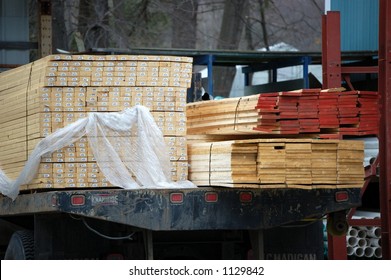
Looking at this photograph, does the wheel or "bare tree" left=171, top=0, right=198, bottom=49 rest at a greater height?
"bare tree" left=171, top=0, right=198, bottom=49

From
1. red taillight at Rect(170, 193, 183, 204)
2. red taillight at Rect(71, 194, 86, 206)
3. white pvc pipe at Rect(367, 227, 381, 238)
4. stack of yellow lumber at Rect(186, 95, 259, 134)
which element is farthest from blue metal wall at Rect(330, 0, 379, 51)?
red taillight at Rect(71, 194, 86, 206)

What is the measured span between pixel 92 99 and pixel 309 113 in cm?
189

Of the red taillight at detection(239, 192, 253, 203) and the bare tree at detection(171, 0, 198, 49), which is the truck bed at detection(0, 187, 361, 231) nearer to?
the red taillight at detection(239, 192, 253, 203)

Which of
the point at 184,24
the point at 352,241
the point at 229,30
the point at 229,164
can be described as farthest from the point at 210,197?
the point at 229,30

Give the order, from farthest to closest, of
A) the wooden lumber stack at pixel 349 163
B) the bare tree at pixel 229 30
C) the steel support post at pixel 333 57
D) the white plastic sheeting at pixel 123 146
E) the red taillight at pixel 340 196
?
the bare tree at pixel 229 30 → the steel support post at pixel 333 57 → the red taillight at pixel 340 196 → the white plastic sheeting at pixel 123 146 → the wooden lumber stack at pixel 349 163

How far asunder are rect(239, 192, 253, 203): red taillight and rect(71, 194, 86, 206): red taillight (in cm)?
131

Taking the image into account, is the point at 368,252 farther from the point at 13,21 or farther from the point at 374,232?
the point at 13,21

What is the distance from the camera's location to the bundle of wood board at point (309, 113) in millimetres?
8344

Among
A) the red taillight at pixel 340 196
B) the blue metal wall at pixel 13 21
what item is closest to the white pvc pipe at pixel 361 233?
the blue metal wall at pixel 13 21

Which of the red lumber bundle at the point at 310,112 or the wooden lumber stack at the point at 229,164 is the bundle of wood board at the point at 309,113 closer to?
the red lumber bundle at the point at 310,112

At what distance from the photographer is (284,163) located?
26.5ft

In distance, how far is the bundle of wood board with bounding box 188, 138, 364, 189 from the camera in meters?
8.09

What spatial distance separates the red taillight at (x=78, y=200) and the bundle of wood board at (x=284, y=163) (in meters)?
1.09

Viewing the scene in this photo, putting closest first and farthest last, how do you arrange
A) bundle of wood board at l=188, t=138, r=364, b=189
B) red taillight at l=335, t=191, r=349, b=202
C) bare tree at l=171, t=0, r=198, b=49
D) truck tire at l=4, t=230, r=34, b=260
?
bundle of wood board at l=188, t=138, r=364, b=189
red taillight at l=335, t=191, r=349, b=202
truck tire at l=4, t=230, r=34, b=260
bare tree at l=171, t=0, r=198, b=49
